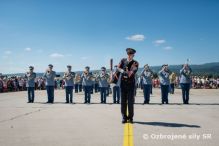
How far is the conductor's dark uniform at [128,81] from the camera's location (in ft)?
33.6

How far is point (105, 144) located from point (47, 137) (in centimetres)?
155

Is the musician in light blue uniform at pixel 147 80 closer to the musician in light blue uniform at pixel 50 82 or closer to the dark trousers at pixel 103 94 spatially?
the dark trousers at pixel 103 94

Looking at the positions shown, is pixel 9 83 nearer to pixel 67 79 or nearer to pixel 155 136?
pixel 67 79

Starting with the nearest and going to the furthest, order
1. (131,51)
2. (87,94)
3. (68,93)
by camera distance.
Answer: (131,51) → (87,94) → (68,93)

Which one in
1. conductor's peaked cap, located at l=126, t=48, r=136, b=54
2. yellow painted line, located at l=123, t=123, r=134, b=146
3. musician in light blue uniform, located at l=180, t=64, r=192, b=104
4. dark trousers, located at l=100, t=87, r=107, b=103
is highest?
conductor's peaked cap, located at l=126, t=48, r=136, b=54

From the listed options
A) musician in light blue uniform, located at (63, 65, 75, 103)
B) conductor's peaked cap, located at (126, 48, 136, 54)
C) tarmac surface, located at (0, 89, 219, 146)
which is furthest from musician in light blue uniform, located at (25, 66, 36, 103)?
conductor's peaked cap, located at (126, 48, 136, 54)

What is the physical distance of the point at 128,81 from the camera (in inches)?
410

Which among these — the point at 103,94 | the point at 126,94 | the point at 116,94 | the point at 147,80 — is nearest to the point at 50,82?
the point at 103,94

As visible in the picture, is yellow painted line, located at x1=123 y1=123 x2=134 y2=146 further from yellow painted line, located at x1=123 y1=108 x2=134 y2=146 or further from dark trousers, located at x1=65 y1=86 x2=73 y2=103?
dark trousers, located at x1=65 y1=86 x2=73 y2=103

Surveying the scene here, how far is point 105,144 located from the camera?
6.95 m

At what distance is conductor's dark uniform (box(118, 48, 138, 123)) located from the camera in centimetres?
1024

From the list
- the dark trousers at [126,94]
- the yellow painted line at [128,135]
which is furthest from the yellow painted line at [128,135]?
the dark trousers at [126,94]

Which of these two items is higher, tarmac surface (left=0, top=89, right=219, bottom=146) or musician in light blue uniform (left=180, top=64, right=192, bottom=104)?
musician in light blue uniform (left=180, top=64, right=192, bottom=104)

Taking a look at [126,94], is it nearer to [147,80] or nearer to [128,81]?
[128,81]
